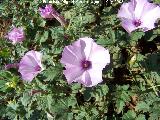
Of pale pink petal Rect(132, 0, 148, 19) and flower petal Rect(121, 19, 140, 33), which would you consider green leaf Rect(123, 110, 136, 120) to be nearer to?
flower petal Rect(121, 19, 140, 33)

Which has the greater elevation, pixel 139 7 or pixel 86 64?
pixel 139 7

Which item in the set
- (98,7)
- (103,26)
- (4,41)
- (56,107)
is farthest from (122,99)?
(4,41)

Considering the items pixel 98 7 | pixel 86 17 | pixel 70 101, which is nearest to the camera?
pixel 70 101

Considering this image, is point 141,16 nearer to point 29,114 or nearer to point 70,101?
point 70,101

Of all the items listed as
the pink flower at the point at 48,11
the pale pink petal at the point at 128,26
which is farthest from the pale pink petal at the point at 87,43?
the pink flower at the point at 48,11

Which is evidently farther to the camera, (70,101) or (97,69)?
(70,101)

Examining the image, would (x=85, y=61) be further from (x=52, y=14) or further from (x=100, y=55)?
(x=52, y=14)

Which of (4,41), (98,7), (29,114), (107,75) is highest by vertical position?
(98,7)

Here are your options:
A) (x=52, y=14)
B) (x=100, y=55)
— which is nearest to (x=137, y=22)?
(x=100, y=55)
